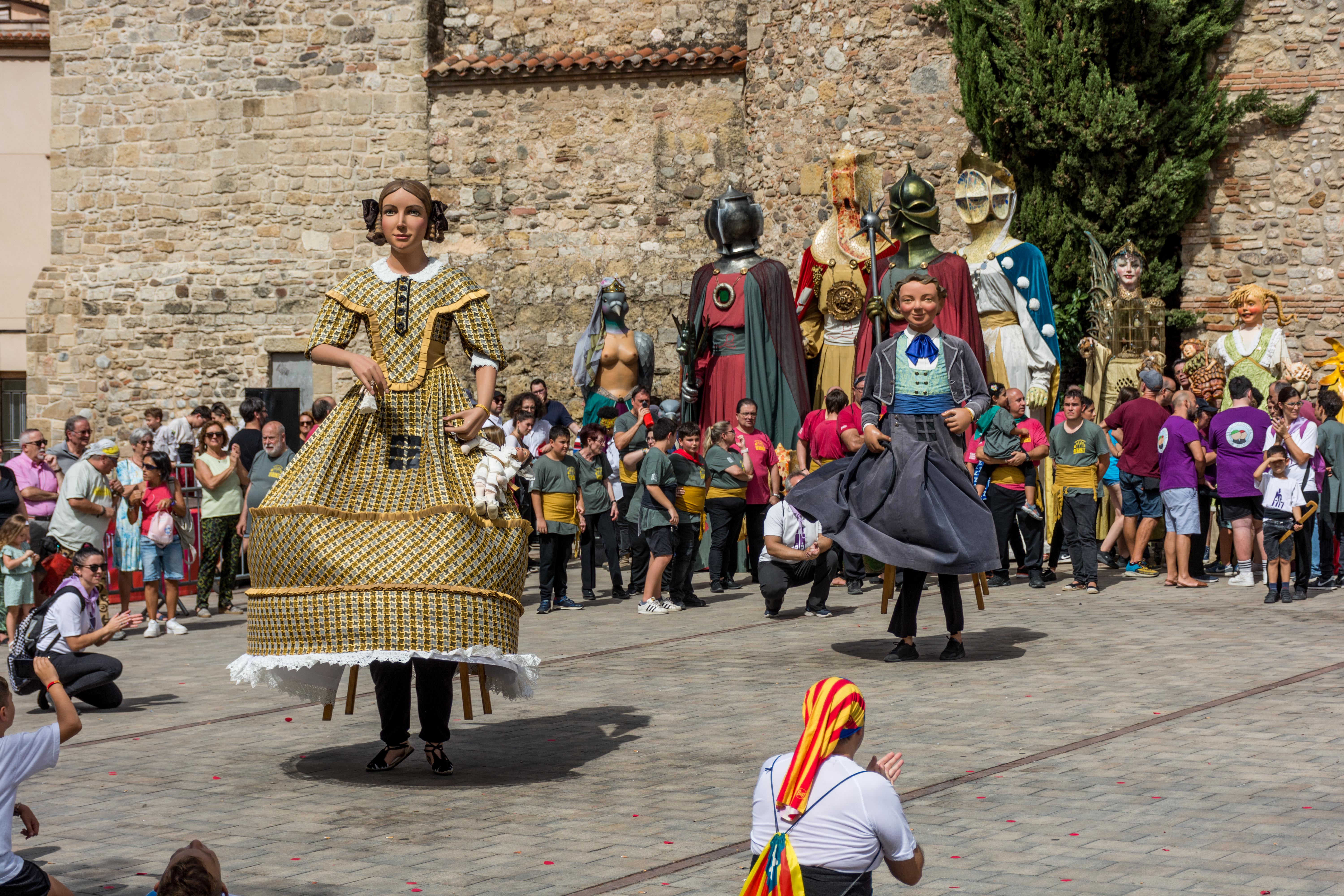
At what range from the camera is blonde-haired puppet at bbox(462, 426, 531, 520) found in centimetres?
639

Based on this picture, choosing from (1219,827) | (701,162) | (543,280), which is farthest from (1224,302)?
(1219,827)

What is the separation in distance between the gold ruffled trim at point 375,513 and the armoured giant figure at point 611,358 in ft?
30.8

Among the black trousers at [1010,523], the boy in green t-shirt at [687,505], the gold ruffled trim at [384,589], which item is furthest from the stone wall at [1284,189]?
the gold ruffled trim at [384,589]

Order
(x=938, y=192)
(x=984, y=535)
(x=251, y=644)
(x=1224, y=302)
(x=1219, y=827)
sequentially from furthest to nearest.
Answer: (x=938, y=192) → (x=1224, y=302) → (x=984, y=535) → (x=251, y=644) → (x=1219, y=827)

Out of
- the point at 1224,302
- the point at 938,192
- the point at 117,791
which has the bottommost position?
the point at 117,791

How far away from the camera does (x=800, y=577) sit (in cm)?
1155

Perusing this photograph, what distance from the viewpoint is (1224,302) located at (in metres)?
17.5

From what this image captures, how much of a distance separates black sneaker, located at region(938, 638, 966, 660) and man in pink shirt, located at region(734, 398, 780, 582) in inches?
162

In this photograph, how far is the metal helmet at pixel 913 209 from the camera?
45.1 ft

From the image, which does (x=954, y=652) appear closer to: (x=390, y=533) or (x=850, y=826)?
(x=390, y=533)

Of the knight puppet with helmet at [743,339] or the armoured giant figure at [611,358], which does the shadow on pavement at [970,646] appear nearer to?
the knight puppet with helmet at [743,339]

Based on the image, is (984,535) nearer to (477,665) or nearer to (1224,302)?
(477,665)

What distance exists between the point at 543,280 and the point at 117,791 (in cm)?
1533

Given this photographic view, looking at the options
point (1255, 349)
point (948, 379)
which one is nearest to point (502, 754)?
point (948, 379)
